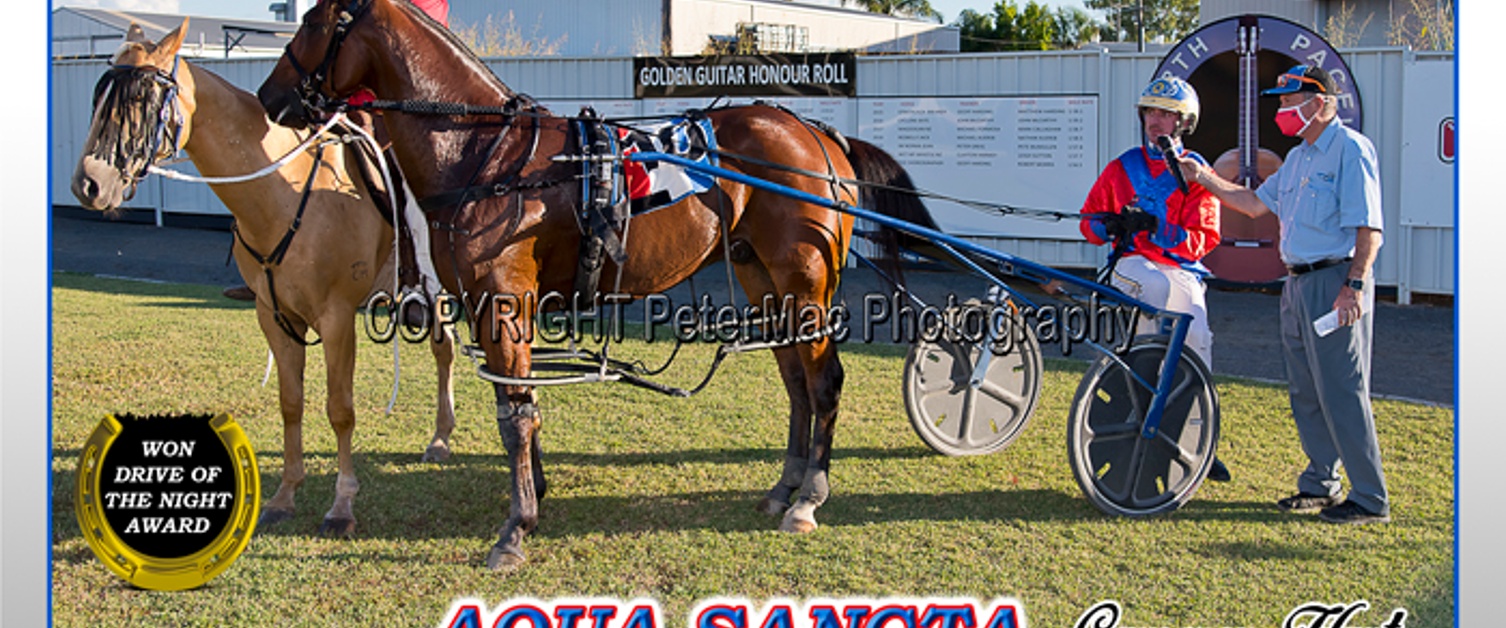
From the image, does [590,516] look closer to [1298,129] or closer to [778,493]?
[778,493]

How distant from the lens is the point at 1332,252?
5.14m

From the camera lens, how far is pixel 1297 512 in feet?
17.6

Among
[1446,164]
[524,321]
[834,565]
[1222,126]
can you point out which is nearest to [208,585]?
[524,321]

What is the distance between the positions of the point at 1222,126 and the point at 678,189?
7769mm

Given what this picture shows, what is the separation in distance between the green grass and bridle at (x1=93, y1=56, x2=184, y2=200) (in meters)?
1.58

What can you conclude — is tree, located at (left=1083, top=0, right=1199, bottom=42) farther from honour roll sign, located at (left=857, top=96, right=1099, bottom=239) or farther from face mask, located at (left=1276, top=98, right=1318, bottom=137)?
face mask, located at (left=1276, top=98, right=1318, bottom=137)

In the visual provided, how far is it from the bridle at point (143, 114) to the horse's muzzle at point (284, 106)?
1.08 ft

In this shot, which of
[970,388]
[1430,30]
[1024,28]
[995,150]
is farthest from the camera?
[1024,28]

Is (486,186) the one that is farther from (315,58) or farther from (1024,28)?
(1024,28)

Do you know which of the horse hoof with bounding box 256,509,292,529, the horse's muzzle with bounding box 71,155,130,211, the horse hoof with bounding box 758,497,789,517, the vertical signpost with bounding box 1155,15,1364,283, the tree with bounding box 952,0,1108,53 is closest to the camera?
the horse's muzzle with bounding box 71,155,130,211

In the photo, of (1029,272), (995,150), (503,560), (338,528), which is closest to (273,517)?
(338,528)

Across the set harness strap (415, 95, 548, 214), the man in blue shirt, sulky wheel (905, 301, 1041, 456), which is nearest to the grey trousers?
the man in blue shirt

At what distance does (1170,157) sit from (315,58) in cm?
352

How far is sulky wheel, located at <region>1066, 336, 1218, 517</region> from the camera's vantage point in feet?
16.9
